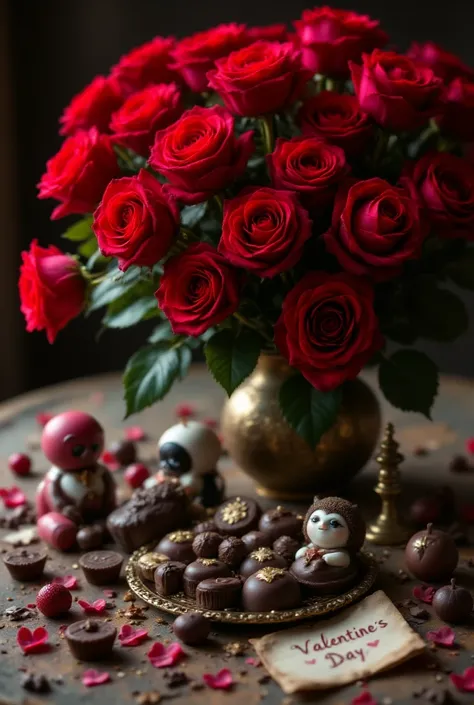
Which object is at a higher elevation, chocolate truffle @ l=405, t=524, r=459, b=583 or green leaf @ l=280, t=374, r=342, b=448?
→ green leaf @ l=280, t=374, r=342, b=448

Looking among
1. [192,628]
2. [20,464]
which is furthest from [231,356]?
[20,464]

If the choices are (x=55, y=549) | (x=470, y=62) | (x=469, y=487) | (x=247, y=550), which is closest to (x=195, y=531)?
(x=247, y=550)

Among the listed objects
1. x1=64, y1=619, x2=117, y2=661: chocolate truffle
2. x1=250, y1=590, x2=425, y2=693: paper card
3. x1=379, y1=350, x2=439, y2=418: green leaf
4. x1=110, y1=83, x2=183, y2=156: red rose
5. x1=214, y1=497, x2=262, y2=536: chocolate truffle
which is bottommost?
x1=250, y1=590, x2=425, y2=693: paper card

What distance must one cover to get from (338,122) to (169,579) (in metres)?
0.56

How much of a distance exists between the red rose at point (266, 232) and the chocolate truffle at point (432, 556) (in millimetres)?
343

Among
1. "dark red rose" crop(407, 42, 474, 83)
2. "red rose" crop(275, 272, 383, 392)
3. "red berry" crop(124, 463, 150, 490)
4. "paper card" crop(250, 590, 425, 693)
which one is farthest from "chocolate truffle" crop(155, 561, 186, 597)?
"dark red rose" crop(407, 42, 474, 83)

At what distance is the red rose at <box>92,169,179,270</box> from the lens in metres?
1.03

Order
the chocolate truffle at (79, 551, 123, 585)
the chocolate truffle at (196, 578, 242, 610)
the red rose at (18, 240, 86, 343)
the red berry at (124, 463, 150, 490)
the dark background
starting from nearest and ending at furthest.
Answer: the chocolate truffle at (196, 578, 242, 610) → the chocolate truffle at (79, 551, 123, 585) → the red rose at (18, 240, 86, 343) → the red berry at (124, 463, 150, 490) → the dark background

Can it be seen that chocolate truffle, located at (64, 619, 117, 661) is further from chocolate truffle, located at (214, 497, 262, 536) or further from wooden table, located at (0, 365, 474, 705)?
chocolate truffle, located at (214, 497, 262, 536)

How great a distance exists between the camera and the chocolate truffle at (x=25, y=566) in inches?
42.3

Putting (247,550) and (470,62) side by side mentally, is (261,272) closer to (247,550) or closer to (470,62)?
(247,550)

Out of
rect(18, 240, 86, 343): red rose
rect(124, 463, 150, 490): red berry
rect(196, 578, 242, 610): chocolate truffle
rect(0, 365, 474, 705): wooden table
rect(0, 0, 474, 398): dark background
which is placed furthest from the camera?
rect(0, 0, 474, 398): dark background

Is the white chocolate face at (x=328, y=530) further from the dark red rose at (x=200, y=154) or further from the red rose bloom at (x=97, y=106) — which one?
the red rose bloom at (x=97, y=106)

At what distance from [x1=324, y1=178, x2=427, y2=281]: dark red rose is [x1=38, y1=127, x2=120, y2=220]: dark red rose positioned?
0.98 feet
